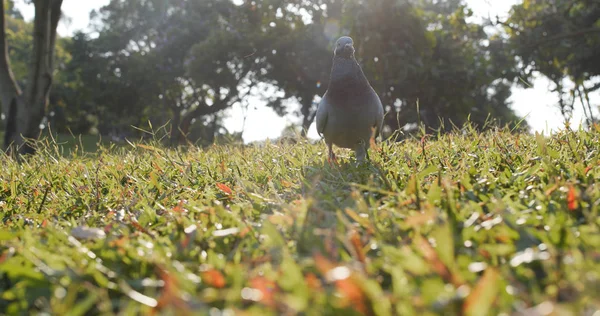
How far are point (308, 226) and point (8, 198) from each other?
2.63 metres

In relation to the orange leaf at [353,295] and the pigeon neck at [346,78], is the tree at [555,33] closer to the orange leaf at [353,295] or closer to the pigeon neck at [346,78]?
the pigeon neck at [346,78]

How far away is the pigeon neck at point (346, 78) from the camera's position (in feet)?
13.8

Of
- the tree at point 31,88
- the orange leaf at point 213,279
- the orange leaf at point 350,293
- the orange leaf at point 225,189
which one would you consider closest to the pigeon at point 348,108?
the orange leaf at point 225,189

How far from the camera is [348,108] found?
13.6ft

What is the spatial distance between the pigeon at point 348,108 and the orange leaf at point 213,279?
276 centimetres

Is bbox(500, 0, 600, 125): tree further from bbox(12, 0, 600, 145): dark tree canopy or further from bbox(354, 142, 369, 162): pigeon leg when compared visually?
bbox(354, 142, 369, 162): pigeon leg

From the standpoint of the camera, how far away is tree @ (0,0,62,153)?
9.49m

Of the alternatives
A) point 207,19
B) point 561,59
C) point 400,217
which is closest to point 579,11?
point 561,59

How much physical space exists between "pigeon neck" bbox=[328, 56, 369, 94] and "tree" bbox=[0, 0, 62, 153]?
7.52 metres

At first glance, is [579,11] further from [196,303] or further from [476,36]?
[196,303]

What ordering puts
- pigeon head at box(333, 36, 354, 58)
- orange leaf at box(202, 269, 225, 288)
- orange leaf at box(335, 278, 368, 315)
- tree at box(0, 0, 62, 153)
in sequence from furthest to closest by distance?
tree at box(0, 0, 62, 153)
pigeon head at box(333, 36, 354, 58)
orange leaf at box(202, 269, 225, 288)
orange leaf at box(335, 278, 368, 315)

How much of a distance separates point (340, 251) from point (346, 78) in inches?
113

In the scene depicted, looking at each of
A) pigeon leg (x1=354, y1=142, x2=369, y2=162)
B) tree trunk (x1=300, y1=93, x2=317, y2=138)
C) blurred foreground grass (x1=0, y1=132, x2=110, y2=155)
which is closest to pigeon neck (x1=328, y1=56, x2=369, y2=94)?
pigeon leg (x1=354, y1=142, x2=369, y2=162)

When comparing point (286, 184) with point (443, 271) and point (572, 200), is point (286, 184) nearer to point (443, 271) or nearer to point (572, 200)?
point (572, 200)
